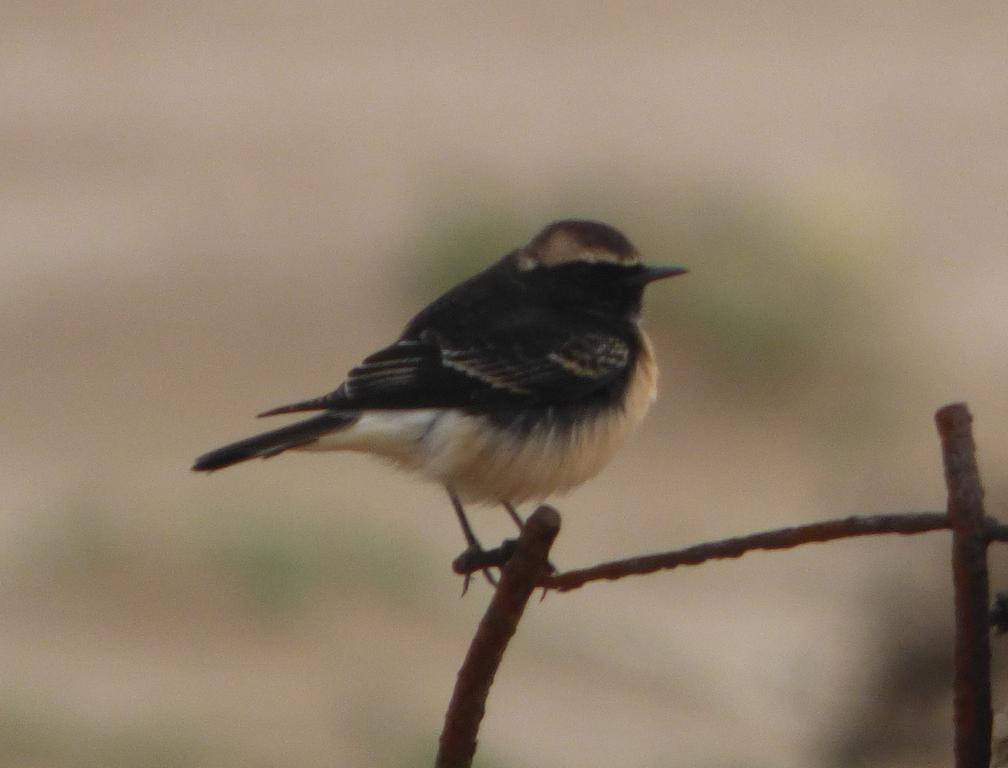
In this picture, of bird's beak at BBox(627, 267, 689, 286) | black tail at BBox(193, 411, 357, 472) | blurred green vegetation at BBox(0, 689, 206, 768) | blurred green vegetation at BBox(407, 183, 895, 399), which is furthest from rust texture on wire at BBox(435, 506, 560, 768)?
blurred green vegetation at BBox(407, 183, 895, 399)

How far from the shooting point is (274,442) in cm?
486

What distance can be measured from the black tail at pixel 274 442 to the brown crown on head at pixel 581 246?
3.07ft

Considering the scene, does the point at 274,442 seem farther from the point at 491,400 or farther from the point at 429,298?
the point at 429,298

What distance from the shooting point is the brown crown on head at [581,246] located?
5848 millimetres

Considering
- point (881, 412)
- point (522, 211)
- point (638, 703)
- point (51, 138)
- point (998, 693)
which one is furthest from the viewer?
point (51, 138)

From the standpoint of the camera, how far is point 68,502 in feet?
32.8

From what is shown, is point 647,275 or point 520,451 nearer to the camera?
point 520,451

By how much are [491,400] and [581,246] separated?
699 millimetres

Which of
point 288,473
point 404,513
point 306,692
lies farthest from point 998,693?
point 288,473

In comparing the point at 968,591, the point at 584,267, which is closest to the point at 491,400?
the point at 584,267

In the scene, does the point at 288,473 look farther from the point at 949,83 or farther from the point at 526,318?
the point at 949,83

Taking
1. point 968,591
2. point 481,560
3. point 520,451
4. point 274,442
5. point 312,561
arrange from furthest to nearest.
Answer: point 312,561, point 520,451, point 274,442, point 481,560, point 968,591

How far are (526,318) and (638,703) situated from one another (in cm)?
281

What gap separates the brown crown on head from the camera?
230 inches
